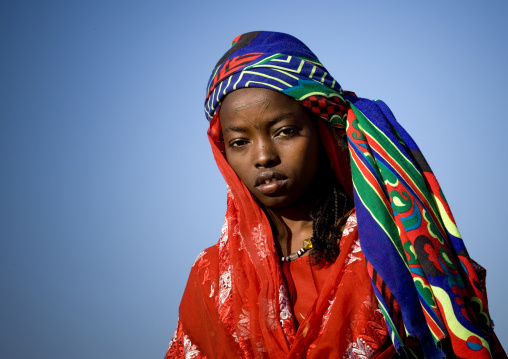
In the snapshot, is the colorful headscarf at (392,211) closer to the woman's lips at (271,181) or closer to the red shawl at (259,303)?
the red shawl at (259,303)

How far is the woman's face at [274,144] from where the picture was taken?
227 cm

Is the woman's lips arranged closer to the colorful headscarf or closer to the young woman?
the young woman

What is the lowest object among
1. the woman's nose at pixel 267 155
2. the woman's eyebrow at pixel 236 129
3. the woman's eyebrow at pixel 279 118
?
the woman's nose at pixel 267 155

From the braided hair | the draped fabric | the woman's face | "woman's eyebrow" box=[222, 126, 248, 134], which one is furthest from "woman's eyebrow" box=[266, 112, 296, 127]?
the draped fabric

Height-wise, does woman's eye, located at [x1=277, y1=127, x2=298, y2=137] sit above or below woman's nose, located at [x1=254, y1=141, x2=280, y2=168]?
above

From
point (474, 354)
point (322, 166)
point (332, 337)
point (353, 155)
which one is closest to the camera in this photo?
point (474, 354)

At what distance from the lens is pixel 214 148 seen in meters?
2.60

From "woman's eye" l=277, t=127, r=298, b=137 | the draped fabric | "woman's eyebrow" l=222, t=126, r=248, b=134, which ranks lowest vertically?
the draped fabric

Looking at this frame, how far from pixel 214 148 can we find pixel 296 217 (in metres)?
0.55

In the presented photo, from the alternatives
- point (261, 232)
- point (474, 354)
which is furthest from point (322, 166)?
point (474, 354)

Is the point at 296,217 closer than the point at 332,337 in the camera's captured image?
No

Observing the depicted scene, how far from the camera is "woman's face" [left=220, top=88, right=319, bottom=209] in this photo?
2270 mm

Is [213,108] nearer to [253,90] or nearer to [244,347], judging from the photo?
[253,90]

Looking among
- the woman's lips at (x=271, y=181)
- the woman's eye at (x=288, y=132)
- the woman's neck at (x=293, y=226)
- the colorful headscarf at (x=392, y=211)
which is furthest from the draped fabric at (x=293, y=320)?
the woman's eye at (x=288, y=132)
